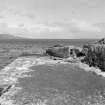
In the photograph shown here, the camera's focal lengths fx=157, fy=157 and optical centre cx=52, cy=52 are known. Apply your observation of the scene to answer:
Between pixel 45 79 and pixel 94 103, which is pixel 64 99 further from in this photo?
pixel 45 79

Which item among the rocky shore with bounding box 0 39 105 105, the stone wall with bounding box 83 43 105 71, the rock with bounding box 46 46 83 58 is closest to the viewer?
the rocky shore with bounding box 0 39 105 105

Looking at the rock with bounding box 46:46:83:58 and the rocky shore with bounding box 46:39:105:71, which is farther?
the rock with bounding box 46:46:83:58

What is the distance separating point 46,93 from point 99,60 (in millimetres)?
12021

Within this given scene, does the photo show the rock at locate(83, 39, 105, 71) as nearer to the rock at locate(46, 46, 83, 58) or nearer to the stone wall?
the stone wall

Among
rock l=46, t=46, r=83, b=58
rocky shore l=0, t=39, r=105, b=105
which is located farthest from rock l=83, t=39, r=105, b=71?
rock l=46, t=46, r=83, b=58

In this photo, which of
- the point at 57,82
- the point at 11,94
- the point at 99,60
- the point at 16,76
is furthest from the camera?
the point at 99,60

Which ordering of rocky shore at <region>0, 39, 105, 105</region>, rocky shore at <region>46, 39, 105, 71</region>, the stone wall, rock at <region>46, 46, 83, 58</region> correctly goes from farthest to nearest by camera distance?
rock at <region>46, 46, 83, 58</region> → rocky shore at <region>46, 39, 105, 71</region> → the stone wall → rocky shore at <region>0, 39, 105, 105</region>

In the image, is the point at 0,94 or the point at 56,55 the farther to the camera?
the point at 56,55

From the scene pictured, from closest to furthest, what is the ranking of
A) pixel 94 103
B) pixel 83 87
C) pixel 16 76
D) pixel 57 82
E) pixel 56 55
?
pixel 94 103 → pixel 83 87 → pixel 57 82 → pixel 16 76 → pixel 56 55

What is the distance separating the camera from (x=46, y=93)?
1133cm

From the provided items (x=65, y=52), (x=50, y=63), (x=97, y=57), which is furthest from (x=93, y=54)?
(x=65, y=52)

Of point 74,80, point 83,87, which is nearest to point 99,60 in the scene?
point 74,80

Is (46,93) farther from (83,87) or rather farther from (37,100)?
(83,87)

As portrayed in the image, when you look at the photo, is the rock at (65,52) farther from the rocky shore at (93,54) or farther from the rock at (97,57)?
the rock at (97,57)
